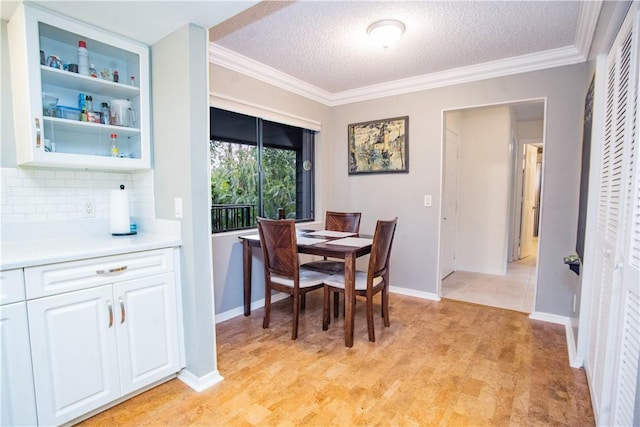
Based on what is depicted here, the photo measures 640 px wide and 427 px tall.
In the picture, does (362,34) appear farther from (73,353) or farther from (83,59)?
(73,353)

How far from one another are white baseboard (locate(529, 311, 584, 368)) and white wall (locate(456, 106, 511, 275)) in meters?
1.67

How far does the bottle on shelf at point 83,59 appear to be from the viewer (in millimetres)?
1848

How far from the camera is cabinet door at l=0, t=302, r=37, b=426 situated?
1.35 m

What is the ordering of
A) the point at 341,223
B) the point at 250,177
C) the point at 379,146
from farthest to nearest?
the point at 379,146
the point at 341,223
the point at 250,177

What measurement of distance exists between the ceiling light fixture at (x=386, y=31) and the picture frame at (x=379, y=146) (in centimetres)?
127

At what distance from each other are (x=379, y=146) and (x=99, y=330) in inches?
121

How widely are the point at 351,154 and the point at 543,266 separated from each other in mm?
2263

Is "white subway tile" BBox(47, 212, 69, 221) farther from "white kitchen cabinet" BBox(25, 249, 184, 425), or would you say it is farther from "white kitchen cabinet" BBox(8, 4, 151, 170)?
"white kitchen cabinet" BBox(25, 249, 184, 425)

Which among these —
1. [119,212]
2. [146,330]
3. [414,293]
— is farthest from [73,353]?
[414,293]

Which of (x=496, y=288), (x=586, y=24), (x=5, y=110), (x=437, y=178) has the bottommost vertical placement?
(x=496, y=288)

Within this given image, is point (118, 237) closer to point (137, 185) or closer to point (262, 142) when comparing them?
point (137, 185)

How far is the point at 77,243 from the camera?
5.82ft

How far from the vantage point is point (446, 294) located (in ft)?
11.9

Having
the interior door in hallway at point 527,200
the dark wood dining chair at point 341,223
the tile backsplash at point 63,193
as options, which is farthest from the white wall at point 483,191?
the tile backsplash at point 63,193
